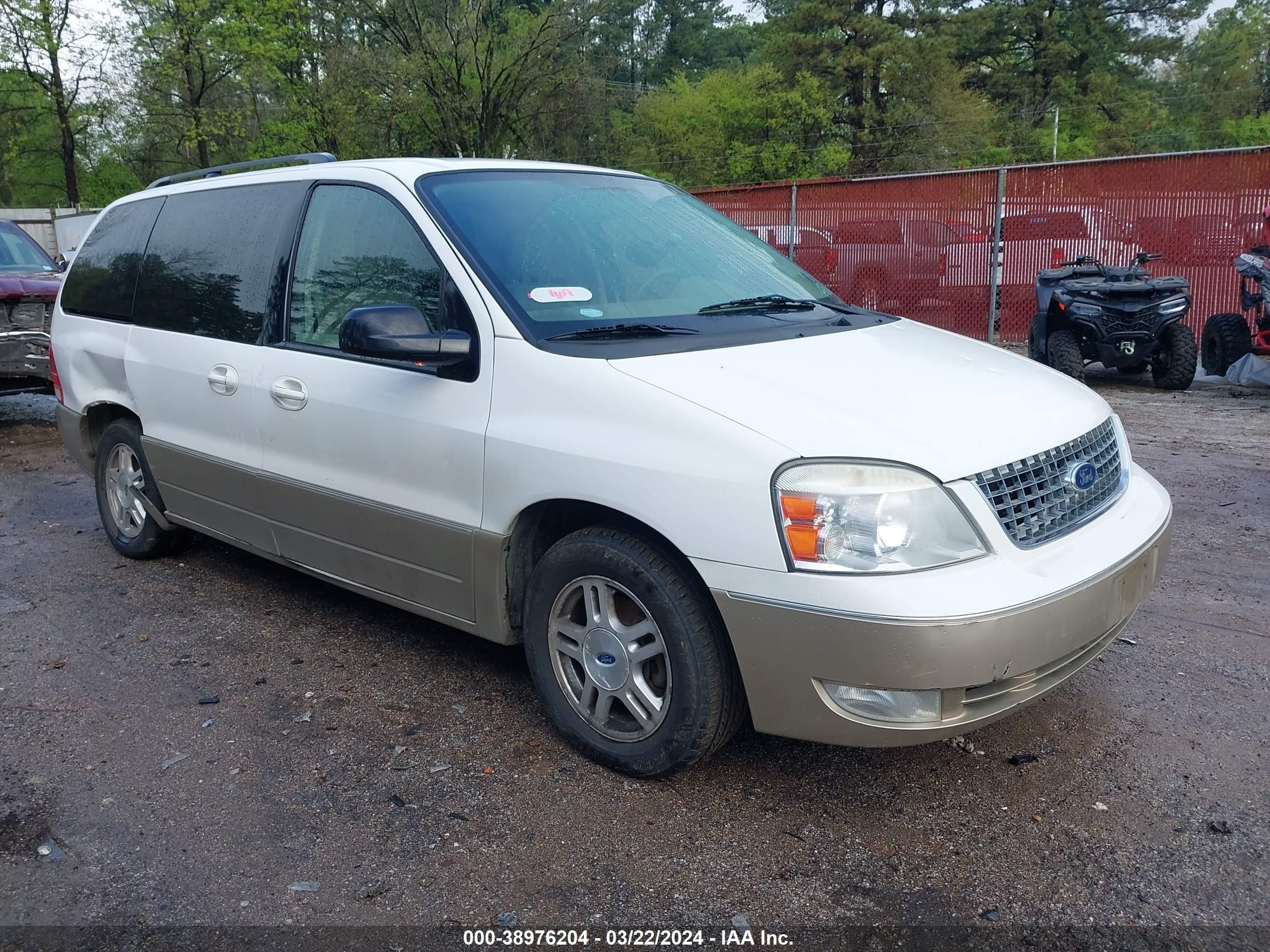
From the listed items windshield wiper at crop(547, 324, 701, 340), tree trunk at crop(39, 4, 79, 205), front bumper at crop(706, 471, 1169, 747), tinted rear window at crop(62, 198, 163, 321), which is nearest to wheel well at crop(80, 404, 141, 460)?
tinted rear window at crop(62, 198, 163, 321)

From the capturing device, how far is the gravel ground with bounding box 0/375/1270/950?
260 cm

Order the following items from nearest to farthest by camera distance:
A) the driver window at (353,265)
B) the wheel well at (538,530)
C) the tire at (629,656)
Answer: the tire at (629,656)
the wheel well at (538,530)
the driver window at (353,265)

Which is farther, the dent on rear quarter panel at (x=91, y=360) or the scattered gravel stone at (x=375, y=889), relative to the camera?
the dent on rear quarter panel at (x=91, y=360)

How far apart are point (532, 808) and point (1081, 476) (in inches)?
Result: 71.9

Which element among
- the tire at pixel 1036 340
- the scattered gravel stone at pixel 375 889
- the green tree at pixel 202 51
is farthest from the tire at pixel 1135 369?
the green tree at pixel 202 51

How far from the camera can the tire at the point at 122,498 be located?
16.8ft

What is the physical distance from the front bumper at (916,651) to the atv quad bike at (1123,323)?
7663 millimetres

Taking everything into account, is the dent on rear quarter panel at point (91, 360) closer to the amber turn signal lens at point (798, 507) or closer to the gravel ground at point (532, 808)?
the gravel ground at point (532, 808)

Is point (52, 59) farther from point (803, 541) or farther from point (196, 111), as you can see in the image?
point (803, 541)

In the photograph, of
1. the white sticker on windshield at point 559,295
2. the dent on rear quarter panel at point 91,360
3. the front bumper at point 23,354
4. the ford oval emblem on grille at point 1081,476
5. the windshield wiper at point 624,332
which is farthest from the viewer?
the front bumper at point 23,354

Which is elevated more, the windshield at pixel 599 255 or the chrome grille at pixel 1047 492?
the windshield at pixel 599 255

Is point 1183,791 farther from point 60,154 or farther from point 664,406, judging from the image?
point 60,154

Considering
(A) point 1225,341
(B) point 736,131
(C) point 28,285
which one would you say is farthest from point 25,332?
(B) point 736,131

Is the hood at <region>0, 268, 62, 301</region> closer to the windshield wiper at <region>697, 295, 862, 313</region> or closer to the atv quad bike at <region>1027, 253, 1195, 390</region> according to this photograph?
the windshield wiper at <region>697, 295, 862, 313</region>
